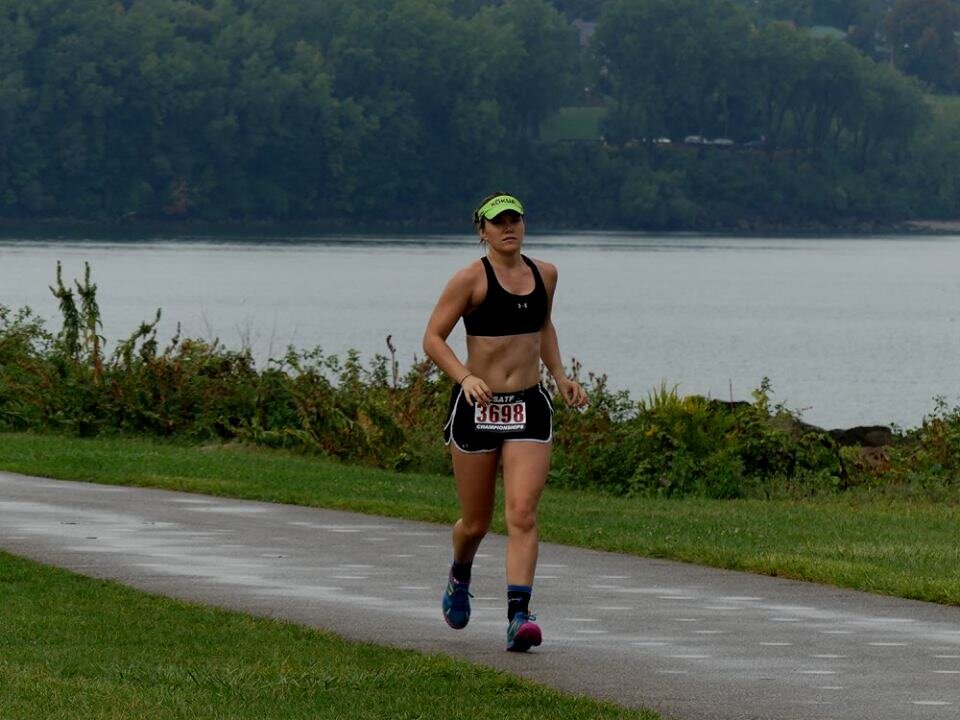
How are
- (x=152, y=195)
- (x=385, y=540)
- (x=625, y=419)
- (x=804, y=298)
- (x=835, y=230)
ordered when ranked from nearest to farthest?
(x=385, y=540) → (x=625, y=419) → (x=804, y=298) → (x=152, y=195) → (x=835, y=230)

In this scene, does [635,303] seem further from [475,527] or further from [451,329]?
[451,329]

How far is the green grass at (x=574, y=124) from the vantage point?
546 feet

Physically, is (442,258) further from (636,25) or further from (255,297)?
(636,25)

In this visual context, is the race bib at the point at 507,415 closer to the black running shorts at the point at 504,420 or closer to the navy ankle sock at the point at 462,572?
the black running shorts at the point at 504,420

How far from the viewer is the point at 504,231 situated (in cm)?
897

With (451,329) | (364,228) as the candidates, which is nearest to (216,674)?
(451,329)

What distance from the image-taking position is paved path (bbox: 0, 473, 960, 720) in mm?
8219

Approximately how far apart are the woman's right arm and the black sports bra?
2.7 inches

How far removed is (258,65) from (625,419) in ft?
A: 416

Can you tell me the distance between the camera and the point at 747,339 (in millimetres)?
67125

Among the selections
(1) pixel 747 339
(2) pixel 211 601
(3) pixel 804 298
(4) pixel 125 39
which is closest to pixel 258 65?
(4) pixel 125 39

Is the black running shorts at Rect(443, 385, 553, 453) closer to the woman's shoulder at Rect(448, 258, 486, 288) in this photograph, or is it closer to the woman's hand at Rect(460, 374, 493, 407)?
the woman's hand at Rect(460, 374, 493, 407)

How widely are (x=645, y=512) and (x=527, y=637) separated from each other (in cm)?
660

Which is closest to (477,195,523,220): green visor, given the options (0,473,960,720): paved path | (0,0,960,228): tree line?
(0,473,960,720): paved path
